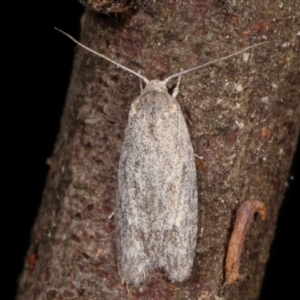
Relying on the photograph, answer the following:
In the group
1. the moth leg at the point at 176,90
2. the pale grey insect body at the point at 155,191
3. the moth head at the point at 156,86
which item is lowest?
the pale grey insect body at the point at 155,191

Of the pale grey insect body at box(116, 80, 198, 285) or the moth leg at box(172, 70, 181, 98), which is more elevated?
the moth leg at box(172, 70, 181, 98)

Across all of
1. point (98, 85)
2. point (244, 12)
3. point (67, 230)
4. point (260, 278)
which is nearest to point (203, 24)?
point (244, 12)

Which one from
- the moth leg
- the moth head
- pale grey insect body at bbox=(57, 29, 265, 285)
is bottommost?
pale grey insect body at bbox=(57, 29, 265, 285)

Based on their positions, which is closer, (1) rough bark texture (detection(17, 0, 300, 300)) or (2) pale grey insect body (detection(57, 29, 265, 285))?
(1) rough bark texture (detection(17, 0, 300, 300))

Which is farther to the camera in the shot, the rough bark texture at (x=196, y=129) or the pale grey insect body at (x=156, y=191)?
the pale grey insect body at (x=156, y=191)

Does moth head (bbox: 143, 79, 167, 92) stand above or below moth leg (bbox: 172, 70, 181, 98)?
above

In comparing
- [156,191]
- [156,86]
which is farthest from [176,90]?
[156,191]

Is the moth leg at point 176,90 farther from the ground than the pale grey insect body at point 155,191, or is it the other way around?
the moth leg at point 176,90

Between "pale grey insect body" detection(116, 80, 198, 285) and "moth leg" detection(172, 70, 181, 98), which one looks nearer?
"moth leg" detection(172, 70, 181, 98)
